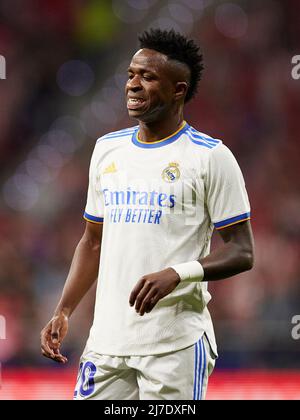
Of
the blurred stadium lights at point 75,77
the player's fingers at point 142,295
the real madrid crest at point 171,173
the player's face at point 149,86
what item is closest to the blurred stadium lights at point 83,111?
the blurred stadium lights at point 75,77

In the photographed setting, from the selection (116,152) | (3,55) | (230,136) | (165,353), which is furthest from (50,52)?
(165,353)

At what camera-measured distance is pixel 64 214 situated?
23.4ft

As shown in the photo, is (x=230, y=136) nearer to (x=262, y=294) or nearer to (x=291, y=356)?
(x=262, y=294)

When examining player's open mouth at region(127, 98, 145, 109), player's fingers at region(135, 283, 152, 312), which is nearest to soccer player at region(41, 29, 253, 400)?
player's open mouth at region(127, 98, 145, 109)

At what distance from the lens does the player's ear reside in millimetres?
3422

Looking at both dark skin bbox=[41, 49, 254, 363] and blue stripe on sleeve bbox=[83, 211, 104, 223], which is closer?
dark skin bbox=[41, 49, 254, 363]

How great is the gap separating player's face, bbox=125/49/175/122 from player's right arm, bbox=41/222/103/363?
542mm

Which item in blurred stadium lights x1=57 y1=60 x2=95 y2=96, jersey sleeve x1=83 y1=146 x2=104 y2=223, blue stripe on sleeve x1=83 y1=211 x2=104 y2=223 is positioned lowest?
blue stripe on sleeve x1=83 y1=211 x2=104 y2=223

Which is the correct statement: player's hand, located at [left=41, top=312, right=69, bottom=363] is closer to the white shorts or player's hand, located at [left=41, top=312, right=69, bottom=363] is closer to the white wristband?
the white shorts

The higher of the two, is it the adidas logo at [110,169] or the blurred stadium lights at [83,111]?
the blurred stadium lights at [83,111]

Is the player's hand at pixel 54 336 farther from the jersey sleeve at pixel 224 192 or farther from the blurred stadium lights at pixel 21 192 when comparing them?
the blurred stadium lights at pixel 21 192

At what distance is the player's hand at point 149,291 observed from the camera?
2895mm

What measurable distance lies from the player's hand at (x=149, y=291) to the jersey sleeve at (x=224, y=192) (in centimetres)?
41

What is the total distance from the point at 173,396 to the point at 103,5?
17.8ft
